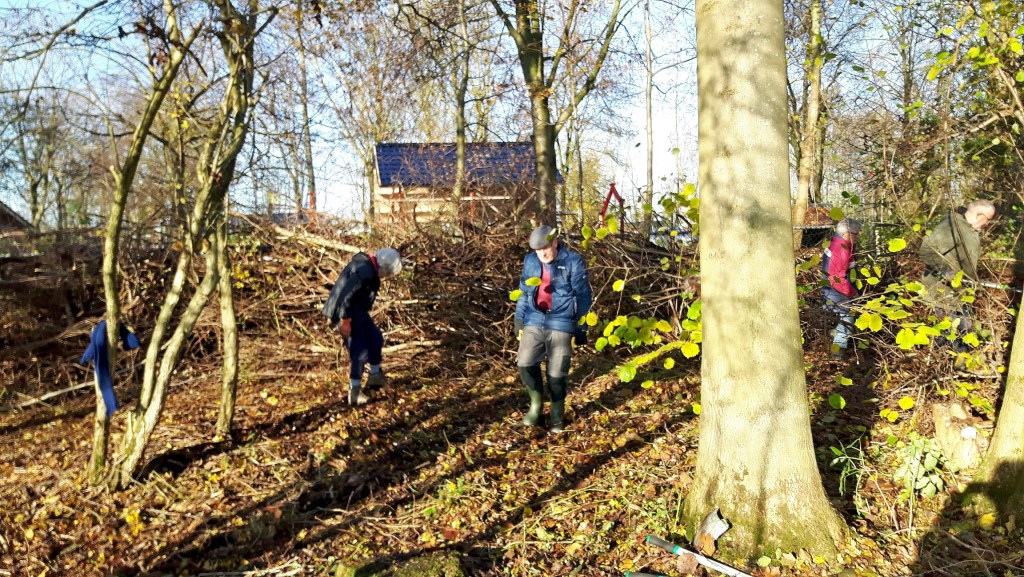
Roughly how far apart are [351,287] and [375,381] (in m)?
1.14

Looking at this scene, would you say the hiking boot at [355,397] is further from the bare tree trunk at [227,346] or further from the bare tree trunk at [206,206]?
the bare tree trunk at [206,206]

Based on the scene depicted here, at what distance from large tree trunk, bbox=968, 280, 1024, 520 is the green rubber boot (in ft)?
9.52

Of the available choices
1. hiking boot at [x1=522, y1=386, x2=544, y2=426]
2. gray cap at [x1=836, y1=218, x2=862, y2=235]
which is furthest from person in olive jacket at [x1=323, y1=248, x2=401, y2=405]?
gray cap at [x1=836, y1=218, x2=862, y2=235]

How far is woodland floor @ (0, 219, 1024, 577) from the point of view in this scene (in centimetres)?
407

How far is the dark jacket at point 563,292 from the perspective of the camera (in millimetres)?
5629

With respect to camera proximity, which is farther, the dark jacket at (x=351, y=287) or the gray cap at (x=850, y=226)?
the gray cap at (x=850, y=226)

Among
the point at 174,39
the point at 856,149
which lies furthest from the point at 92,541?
the point at 856,149

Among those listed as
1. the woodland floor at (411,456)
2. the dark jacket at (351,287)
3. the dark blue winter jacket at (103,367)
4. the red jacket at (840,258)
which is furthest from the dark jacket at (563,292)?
the dark blue winter jacket at (103,367)

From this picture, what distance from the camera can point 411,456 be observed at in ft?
18.4

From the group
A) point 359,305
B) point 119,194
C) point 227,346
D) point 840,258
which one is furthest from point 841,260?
point 119,194

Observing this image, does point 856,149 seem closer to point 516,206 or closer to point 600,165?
point 516,206

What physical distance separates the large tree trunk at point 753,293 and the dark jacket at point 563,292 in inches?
77.4

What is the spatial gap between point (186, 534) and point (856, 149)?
8.22m

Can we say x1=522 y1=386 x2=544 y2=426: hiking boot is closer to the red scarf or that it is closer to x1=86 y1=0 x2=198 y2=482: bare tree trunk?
the red scarf
